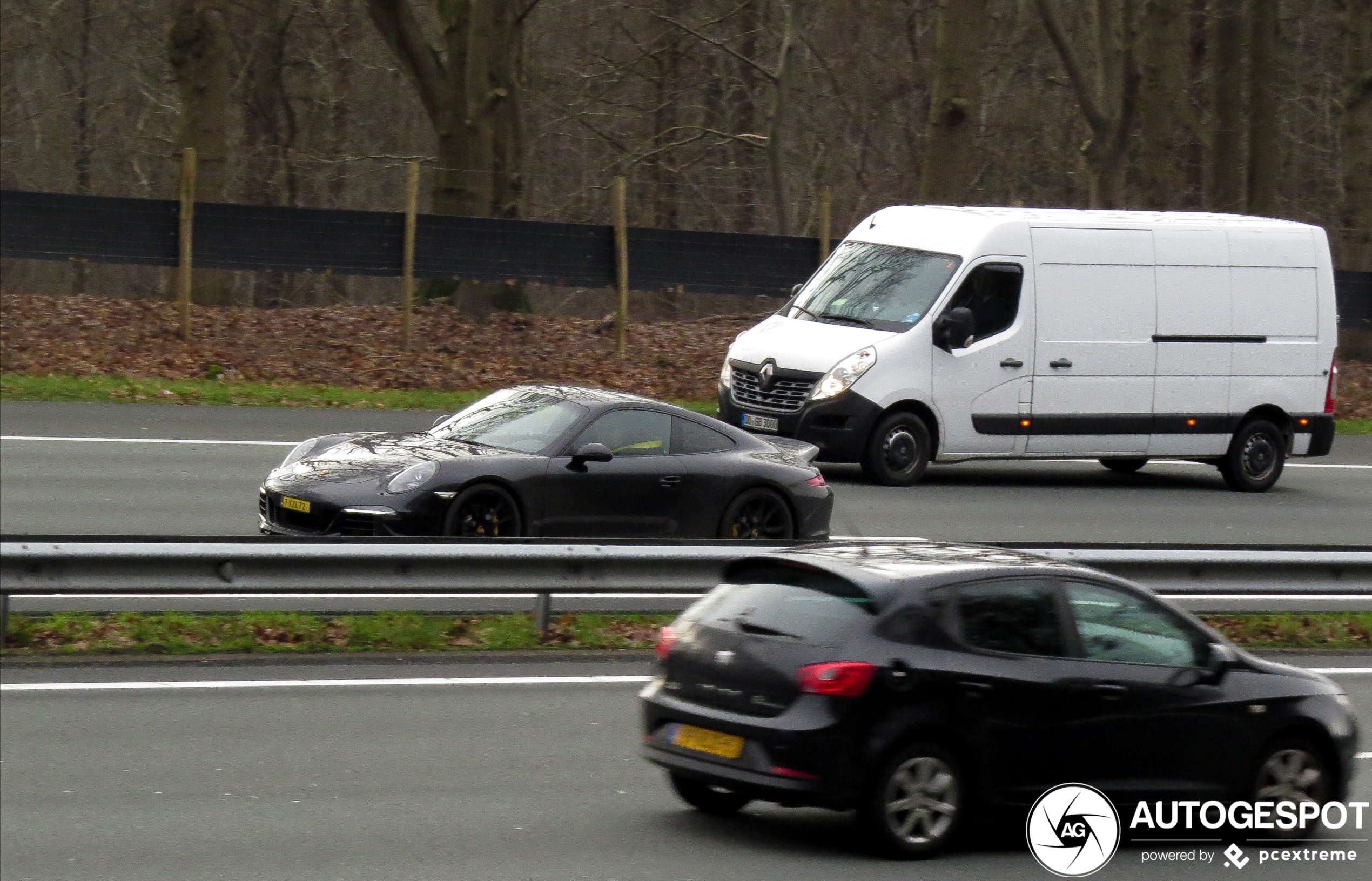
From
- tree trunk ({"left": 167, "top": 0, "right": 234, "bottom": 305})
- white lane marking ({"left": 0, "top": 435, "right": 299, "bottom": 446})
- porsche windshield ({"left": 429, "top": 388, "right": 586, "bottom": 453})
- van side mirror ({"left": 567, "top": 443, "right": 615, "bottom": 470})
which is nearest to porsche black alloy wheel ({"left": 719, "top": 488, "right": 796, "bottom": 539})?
van side mirror ({"left": 567, "top": 443, "right": 615, "bottom": 470})

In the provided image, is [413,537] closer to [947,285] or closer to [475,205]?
[947,285]

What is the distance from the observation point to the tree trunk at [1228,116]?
31.4 meters

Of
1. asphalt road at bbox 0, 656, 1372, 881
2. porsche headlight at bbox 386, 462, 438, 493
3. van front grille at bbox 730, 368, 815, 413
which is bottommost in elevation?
asphalt road at bbox 0, 656, 1372, 881

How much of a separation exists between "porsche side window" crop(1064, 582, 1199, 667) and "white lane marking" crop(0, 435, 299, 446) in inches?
467

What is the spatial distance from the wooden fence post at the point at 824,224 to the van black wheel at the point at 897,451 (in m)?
8.53

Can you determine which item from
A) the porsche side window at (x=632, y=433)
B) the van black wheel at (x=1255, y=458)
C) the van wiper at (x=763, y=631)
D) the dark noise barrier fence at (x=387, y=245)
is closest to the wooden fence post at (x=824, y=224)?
the dark noise barrier fence at (x=387, y=245)

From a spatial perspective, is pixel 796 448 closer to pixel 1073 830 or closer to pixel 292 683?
pixel 292 683

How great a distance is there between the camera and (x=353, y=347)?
24016 millimetres

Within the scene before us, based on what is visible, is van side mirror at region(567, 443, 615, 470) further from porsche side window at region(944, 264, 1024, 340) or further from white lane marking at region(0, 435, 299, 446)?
porsche side window at region(944, 264, 1024, 340)

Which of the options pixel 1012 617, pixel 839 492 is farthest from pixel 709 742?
pixel 839 492

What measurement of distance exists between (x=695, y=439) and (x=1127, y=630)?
20.1 feet

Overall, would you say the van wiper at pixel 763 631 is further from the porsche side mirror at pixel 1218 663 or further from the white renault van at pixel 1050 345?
the white renault van at pixel 1050 345

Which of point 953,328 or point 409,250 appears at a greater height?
point 409,250

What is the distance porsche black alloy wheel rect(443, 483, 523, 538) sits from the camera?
11719 millimetres
